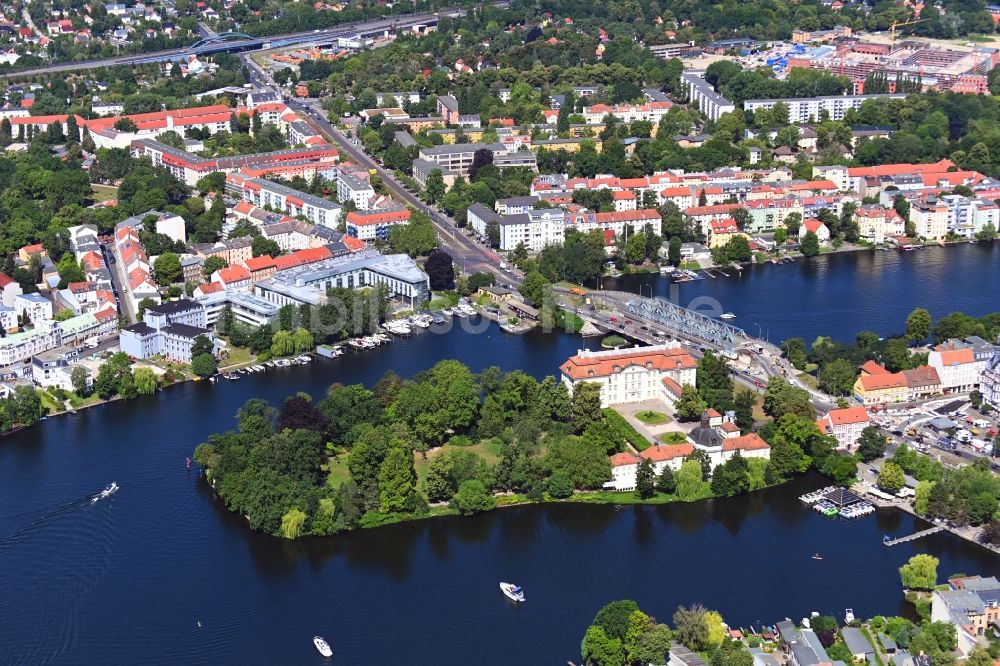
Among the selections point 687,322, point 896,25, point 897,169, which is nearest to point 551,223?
point 687,322

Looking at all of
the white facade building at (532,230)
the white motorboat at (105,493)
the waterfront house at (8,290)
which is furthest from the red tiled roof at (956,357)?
the waterfront house at (8,290)

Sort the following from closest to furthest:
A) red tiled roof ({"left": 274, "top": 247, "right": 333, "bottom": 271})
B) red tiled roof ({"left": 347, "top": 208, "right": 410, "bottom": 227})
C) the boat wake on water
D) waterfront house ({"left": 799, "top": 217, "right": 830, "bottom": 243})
Result: the boat wake on water < red tiled roof ({"left": 274, "top": 247, "right": 333, "bottom": 271}) < red tiled roof ({"left": 347, "top": 208, "right": 410, "bottom": 227}) < waterfront house ({"left": 799, "top": 217, "right": 830, "bottom": 243})

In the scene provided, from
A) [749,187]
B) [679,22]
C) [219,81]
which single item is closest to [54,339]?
[749,187]

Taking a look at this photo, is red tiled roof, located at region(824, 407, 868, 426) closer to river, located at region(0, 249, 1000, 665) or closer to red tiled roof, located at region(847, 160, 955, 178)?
river, located at region(0, 249, 1000, 665)

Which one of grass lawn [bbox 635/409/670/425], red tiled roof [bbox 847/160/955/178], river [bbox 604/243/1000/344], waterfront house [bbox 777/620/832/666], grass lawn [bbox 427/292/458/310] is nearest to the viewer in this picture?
waterfront house [bbox 777/620/832/666]

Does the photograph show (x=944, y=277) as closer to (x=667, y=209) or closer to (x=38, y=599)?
(x=667, y=209)

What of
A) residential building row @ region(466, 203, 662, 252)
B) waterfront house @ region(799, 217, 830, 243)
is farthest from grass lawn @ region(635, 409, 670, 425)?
waterfront house @ region(799, 217, 830, 243)

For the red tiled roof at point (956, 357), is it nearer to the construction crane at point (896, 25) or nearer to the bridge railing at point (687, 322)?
the bridge railing at point (687, 322)

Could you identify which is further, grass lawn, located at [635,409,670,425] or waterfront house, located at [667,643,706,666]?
grass lawn, located at [635,409,670,425]
